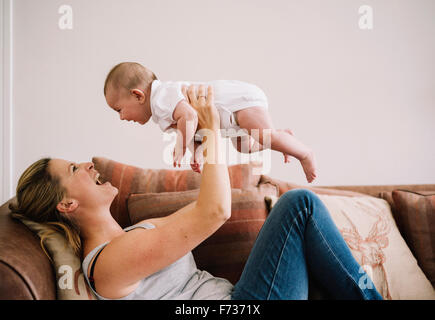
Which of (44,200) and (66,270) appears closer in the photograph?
(66,270)

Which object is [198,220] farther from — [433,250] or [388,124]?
[388,124]

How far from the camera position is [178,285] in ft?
3.18

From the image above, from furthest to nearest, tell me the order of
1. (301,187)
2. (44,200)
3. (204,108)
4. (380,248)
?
(301,187) → (380,248) → (44,200) → (204,108)

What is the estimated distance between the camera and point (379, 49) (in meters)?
1.89

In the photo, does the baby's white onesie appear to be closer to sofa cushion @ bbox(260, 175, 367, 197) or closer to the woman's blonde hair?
the woman's blonde hair

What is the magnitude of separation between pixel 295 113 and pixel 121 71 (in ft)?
3.67

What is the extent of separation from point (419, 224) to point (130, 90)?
1289mm

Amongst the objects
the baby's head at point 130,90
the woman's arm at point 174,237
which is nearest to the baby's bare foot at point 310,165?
the woman's arm at point 174,237

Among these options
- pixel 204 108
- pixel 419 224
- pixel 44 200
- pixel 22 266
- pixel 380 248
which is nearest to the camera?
pixel 22 266

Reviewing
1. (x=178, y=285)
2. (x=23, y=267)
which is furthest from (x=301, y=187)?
(x=23, y=267)

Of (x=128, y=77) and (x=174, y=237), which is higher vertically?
(x=128, y=77)

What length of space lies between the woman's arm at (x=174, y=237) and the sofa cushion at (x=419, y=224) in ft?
3.14

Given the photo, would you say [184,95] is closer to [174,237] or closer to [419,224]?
[174,237]
